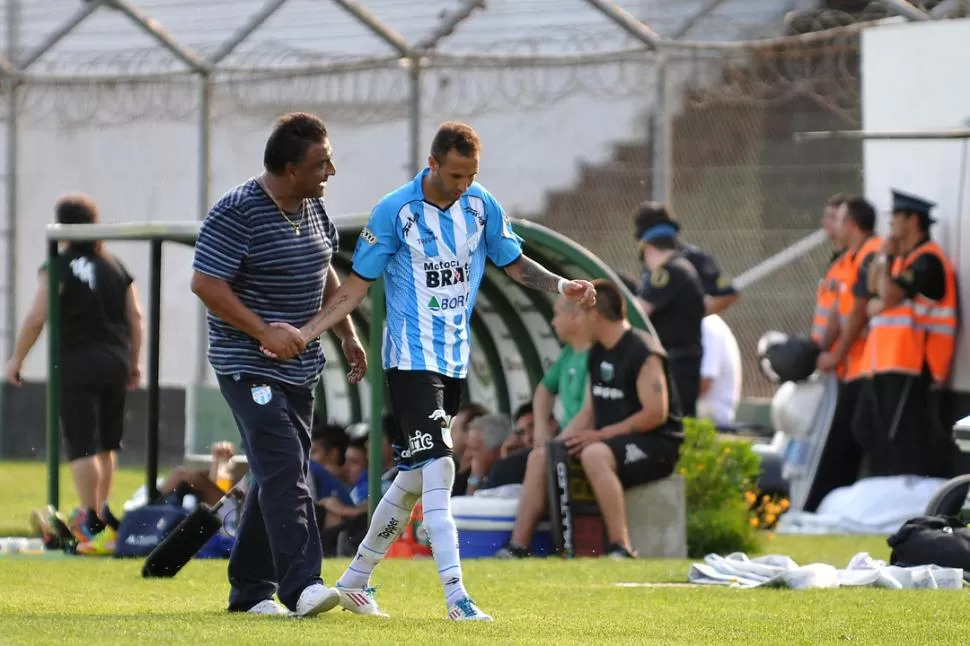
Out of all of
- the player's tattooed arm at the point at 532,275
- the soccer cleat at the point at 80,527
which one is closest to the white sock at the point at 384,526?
the player's tattooed arm at the point at 532,275

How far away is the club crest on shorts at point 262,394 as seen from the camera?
730 centimetres

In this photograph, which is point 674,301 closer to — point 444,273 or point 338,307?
point 444,273

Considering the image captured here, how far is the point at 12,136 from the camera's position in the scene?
19562 millimetres

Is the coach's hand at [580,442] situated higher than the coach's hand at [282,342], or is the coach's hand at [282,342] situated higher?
the coach's hand at [282,342]

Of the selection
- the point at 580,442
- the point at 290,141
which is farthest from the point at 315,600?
the point at 580,442

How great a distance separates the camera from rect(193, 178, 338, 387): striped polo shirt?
7320mm

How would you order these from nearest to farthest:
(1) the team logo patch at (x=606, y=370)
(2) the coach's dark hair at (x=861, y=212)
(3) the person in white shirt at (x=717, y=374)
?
1. (1) the team logo patch at (x=606, y=370)
2. (2) the coach's dark hair at (x=861, y=212)
3. (3) the person in white shirt at (x=717, y=374)

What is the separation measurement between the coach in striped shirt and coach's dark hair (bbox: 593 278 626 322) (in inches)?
142

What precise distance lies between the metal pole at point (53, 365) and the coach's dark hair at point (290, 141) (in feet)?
16.8

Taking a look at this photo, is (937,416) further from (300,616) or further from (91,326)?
(300,616)

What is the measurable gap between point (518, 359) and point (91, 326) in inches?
106

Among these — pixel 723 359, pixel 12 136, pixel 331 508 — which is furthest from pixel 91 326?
pixel 12 136

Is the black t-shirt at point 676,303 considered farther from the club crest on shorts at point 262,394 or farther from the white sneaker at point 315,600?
the white sneaker at point 315,600

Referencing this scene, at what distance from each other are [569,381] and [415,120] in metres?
5.27
